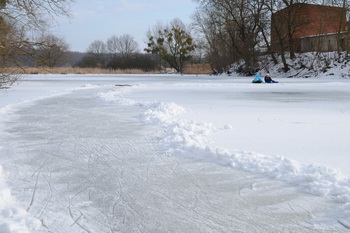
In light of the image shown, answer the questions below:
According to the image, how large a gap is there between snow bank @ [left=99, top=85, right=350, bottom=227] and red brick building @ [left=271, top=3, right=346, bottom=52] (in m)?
29.7

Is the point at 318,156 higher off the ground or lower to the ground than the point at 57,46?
lower

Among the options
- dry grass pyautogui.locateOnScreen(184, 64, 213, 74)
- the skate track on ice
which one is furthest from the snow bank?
dry grass pyautogui.locateOnScreen(184, 64, 213, 74)

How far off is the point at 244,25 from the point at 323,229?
3865 centimetres

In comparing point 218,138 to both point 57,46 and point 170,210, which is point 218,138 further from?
point 57,46

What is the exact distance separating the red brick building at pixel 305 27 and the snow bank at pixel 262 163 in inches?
1169

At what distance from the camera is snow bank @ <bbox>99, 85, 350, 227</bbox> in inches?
127

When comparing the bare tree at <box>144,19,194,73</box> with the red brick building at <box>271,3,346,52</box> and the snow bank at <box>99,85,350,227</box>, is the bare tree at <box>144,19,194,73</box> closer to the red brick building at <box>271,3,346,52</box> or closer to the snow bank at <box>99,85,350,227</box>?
the red brick building at <box>271,3,346,52</box>

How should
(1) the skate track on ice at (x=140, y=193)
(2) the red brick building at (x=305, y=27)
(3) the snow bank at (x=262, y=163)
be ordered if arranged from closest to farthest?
(1) the skate track on ice at (x=140, y=193) < (3) the snow bank at (x=262, y=163) < (2) the red brick building at (x=305, y=27)

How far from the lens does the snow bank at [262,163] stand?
3.24 meters

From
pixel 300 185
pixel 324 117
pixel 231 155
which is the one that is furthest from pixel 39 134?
pixel 324 117

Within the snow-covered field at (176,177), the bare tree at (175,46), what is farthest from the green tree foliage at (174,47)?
the snow-covered field at (176,177)

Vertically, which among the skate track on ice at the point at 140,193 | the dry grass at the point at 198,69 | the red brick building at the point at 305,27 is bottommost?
the skate track on ice at the point at 140,193

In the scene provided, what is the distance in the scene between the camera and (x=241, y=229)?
256 cm

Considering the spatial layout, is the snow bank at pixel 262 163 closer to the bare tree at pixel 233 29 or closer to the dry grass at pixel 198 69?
the bare tree at pixel 233 29
